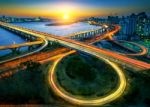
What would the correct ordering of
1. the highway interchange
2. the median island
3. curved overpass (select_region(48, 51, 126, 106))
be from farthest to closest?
1. the median island
2. the highway interchange
3. curved overpass (select_region(48, 51, 126, 106))

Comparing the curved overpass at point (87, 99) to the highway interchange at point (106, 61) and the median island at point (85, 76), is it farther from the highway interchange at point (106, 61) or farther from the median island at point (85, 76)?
the median island at point (85, 76)

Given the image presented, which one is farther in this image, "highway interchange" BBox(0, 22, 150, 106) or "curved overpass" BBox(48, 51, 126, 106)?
"highway interchange" BBox(0, 22, 150, 106)

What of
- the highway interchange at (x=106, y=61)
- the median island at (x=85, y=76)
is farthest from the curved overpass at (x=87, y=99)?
the median island at (x=85, y=76)

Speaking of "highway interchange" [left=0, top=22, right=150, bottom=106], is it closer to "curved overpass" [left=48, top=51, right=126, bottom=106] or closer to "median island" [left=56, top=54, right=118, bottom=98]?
"curved overpass" [left=48, top=51, right=126, bottom=106]

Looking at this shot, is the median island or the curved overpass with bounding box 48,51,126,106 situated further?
the median island

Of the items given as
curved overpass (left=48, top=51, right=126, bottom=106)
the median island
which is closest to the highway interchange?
A: curved overpass (left=48, top=51, right=126, bottom=106)

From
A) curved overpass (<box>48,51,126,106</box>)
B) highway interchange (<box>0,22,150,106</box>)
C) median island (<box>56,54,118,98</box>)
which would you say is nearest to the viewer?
curved overpass (<box>48,51,126,106</box>)

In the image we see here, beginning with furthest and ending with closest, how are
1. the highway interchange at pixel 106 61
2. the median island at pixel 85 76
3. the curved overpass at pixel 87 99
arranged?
the median island at pixel 85 76 → the highway interchange at pixel 106 61 → the curved overpass at pixel 87 99

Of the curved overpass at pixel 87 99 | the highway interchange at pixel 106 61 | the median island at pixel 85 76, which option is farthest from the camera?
the median island at pixel 85 76

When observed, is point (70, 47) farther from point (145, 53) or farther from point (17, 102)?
point (17, 102)

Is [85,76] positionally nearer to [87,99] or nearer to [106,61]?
[106,61]
